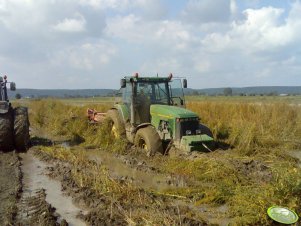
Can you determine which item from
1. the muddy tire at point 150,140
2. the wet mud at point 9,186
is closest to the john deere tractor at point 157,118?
the muddy tire at point 150,140

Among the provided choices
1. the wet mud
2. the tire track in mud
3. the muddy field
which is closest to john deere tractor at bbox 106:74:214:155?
the muddy field

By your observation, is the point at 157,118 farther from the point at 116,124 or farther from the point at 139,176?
the point at 139,176

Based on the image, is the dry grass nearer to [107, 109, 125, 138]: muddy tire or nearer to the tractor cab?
the tractor cab

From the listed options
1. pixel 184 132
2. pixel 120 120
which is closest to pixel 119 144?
pixel 120 120

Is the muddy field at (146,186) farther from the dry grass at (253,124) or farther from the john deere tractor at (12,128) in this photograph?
the john deere tractor at (12,128)

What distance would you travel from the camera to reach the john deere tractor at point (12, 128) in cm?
1065

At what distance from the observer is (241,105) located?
1777 cm

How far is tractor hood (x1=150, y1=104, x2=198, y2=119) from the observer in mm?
10006

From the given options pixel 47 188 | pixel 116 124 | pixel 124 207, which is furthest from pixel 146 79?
pixel 124 207

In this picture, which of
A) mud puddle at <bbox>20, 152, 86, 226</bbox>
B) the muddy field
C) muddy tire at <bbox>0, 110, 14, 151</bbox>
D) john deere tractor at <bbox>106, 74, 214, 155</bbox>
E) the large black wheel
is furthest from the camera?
the large black wheel

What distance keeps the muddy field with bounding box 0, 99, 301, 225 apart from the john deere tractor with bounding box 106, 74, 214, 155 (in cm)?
38

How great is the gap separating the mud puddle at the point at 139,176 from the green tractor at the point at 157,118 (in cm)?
90

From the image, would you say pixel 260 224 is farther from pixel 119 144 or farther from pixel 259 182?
pixel 119 144

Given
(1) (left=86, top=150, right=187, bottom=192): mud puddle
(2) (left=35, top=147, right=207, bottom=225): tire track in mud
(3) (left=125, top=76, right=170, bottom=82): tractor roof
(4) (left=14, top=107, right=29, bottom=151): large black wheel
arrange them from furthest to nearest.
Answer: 1. (3) (left=125, top=76, right=170, bottom=82): tractor roof
2. (4) (left=14, top=107, right=29, bottom=151): large black wheel
3. (1) (left=86, top=150, right=187, bottom=192): mud puddle
4. (2) (left=35, top=147, right=207, bottom=225): tire track in mud
